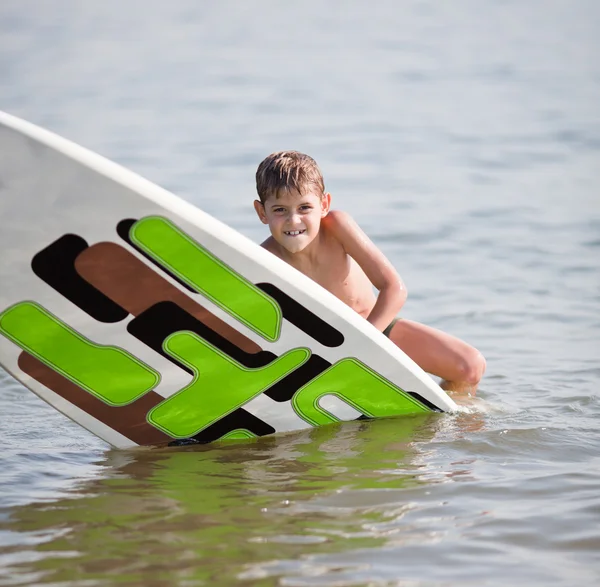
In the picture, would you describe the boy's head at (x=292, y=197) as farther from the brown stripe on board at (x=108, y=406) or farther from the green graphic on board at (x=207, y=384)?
the brown stripe on board at (x=108, y=406)

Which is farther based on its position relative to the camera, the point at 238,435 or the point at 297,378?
the point at 238,435

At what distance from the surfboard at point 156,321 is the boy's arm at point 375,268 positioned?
0.83 feet

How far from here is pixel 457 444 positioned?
385 centimetres

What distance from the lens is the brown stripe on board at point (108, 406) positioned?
12.1 feet

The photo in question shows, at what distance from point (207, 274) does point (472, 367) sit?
139 cm

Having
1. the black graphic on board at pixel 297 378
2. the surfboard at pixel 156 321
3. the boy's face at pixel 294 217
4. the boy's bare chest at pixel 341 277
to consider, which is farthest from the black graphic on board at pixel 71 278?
the boy's bare chest at pixel 341 277

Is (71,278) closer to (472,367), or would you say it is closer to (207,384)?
(207,384)

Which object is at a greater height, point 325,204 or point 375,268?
point 325,204

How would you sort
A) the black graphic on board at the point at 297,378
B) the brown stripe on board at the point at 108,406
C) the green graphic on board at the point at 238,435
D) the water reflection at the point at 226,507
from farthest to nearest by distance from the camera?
the green graphic on board at the point at 238,435 < the black graphic on board at the point at 297,378 < the brown stripe on board at the point at 108,406 < the water reflection at the point at 226,507

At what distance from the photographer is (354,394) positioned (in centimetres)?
401

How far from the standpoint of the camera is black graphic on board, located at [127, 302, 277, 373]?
3.64m

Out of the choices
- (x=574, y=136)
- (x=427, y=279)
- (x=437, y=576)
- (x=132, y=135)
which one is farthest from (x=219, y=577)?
(x=132, y=135)

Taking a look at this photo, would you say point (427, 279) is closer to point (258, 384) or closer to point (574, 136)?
point (258, 384)

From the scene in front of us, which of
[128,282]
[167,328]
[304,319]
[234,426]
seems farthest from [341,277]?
[128,282]
